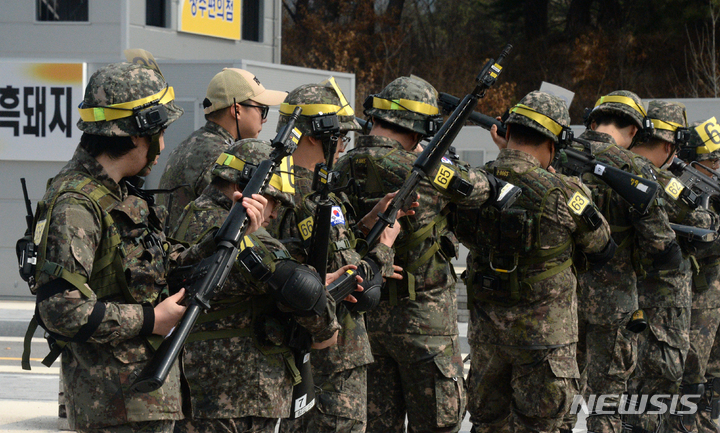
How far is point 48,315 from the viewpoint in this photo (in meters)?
2.96

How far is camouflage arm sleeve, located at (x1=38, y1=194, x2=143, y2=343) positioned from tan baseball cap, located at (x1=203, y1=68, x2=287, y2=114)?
115 inches

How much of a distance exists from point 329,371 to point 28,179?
8.09 m

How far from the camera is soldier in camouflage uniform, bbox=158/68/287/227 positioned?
19.1 feet

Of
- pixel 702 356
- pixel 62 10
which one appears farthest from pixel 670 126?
pixel 62 10

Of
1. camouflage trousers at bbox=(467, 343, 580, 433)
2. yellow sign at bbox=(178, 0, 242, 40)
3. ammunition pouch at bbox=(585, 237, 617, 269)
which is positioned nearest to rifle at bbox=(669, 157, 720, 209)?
ammunition pouch at bbox=(585, 237, 617, 269)

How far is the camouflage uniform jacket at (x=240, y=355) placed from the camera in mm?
3492

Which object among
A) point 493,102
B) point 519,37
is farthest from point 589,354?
point 519,37

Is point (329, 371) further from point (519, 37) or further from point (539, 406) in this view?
point (519, 37)

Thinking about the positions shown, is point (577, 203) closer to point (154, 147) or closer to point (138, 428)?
point (154, 147)

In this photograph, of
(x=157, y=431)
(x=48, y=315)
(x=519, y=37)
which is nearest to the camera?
(x=48, y=315)

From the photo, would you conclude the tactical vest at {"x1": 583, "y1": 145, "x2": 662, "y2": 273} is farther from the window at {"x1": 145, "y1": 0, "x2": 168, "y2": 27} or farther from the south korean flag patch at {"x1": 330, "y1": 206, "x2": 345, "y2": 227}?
the window at {"x1": 145, "y1": 0, "x2": 168, "y2": 27}

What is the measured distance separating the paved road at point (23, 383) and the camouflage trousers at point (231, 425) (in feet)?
10.3

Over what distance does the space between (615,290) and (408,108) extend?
6.75 ft

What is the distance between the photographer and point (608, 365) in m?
5.66
